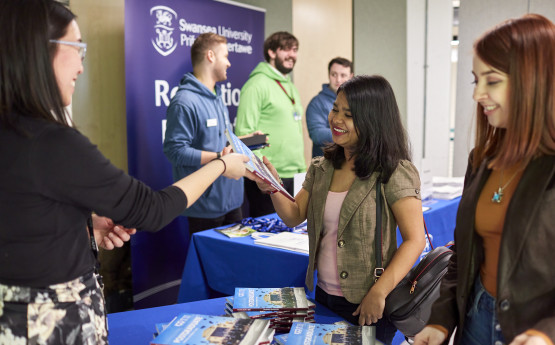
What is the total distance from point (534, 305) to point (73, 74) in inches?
44.9

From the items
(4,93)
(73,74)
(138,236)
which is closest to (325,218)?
(73,74)

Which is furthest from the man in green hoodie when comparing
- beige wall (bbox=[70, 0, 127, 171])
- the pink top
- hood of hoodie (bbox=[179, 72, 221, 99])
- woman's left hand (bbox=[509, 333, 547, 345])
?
woman's left hand (bbox=[509, 333, 547, 345])

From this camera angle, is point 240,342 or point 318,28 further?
point 318,28

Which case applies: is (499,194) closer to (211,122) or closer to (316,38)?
(211,122)

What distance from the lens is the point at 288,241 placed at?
258 cm

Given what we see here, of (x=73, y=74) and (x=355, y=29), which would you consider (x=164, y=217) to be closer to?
(x=73, y=74)

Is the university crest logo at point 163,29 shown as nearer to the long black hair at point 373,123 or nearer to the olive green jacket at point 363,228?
the long black hair at point 373,123

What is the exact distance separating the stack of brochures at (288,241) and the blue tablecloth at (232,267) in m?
0.03

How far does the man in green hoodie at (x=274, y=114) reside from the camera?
13.0 feet

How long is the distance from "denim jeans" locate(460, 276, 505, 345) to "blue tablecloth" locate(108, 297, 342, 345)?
564 millimetres

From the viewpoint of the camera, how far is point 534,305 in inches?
42.9

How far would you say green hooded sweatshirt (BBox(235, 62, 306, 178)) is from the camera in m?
3.94

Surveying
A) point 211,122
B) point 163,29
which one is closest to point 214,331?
point 211,122

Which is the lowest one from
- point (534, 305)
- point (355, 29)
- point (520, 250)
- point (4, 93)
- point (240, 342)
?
point (240, 342)
